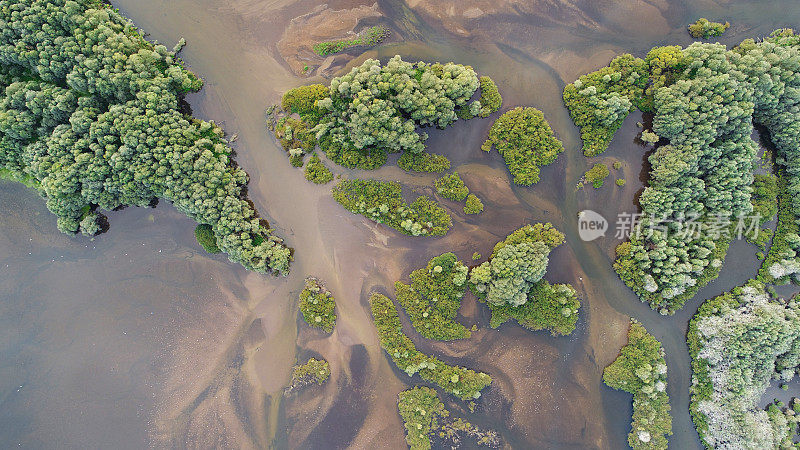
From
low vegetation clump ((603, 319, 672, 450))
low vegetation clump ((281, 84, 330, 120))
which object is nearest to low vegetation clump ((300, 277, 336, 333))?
low vegetation clump ((281, 84, 330, 120))

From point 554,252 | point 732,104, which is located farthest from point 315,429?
point 732,104

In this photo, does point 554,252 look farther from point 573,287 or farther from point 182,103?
point 182,103

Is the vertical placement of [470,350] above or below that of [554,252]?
below

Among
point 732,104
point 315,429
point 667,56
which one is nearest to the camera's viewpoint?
point 732,104

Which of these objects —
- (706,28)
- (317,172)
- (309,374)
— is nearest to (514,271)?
(317,172)

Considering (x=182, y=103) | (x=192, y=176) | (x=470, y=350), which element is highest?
(x=470, y=350)

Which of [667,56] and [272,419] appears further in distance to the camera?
[272,419]

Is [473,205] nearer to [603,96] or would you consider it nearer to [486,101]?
[486,101]
